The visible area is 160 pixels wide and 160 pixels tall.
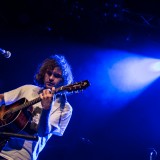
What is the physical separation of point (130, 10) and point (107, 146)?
135 inches

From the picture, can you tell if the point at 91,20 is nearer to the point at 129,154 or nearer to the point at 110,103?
the point at 110,103

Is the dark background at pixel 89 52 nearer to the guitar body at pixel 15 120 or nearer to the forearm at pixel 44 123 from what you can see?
the guitar body at pixel 15 120

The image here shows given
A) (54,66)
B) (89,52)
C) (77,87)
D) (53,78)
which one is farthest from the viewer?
(89,52)

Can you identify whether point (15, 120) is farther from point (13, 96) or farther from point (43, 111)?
point (13, 96)

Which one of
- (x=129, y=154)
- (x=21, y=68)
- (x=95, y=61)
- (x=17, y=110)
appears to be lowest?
(x=17, y=110)

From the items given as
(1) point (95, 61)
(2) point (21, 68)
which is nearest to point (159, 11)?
(1) point (95, 61)

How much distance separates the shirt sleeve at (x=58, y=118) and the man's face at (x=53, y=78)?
0.26 meters

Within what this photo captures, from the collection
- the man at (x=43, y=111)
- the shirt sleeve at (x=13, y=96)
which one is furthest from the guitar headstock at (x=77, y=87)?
the shirt sleeve at (x=13, y=96)

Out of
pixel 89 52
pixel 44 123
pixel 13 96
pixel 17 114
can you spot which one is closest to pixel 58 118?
pixel 44 123

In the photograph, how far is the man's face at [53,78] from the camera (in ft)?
11.4

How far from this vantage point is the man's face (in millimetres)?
3473

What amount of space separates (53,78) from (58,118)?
0.52 m

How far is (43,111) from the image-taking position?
290 centimetres

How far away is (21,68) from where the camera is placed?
6.97 meters
